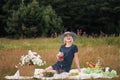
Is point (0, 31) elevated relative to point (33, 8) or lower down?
lower down

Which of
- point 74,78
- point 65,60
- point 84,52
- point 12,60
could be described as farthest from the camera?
point 84,52

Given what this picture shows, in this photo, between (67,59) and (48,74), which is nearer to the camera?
(48,74)

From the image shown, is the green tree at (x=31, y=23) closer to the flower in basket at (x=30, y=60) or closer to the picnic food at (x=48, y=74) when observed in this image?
the flower in basket at (x=30, y=60)

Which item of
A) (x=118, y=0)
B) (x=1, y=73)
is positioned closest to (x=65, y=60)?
(x=1, y=73)

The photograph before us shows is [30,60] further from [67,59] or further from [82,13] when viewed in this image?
[82,13]

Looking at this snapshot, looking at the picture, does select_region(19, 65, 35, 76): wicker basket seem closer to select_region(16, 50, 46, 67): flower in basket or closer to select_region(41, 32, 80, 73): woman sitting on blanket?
select_region(16, 50, 46, 67): flower in basket

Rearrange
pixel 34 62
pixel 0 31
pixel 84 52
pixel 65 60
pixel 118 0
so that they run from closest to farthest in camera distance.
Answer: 1. pixel 65 60
2. pixel 34 62
3. pixel 84 52
4. pixel 0 31
5. pixel 118 0

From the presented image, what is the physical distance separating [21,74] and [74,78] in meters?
1.43

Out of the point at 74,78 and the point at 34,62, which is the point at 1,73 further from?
the point at 74,78

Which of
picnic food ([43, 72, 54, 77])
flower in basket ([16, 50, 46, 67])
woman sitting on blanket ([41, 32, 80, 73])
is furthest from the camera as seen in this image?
flower in basket ([16, 50, 46, 67])

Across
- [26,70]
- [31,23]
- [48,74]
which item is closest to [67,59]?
[48,74]

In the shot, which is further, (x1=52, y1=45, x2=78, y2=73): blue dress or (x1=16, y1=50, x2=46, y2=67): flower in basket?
(x1=16, y1=50, x2=46, y2=67): flower in basket

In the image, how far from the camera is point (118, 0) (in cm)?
3862

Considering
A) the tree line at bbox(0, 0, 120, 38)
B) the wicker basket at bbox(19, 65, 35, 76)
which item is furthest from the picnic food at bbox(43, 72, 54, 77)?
the tree line at bbox(0, 0, 120, 38)
